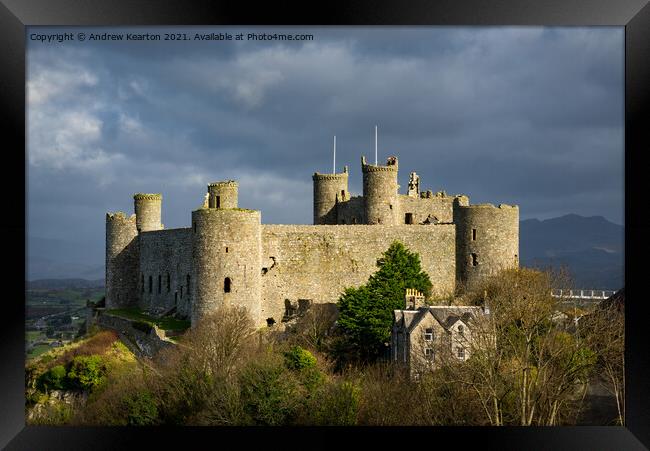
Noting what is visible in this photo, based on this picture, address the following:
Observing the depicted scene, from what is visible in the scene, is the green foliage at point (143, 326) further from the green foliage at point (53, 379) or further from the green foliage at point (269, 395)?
the green foliage at point (269, 395)

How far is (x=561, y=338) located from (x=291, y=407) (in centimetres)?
612

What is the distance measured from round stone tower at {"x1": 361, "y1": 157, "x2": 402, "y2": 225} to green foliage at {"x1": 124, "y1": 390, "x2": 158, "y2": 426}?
1349 centimetres

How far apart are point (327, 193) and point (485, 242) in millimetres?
6931

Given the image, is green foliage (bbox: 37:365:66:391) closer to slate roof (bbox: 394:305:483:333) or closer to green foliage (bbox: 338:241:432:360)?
green foliage (bbox: 338:241:432:360)

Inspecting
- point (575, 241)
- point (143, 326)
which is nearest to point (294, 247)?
point (143, 326)

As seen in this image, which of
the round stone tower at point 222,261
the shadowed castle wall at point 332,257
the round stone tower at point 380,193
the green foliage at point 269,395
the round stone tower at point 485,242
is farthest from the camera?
the round stone tower at point 380,193

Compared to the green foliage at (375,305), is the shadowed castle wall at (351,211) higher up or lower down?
higher up

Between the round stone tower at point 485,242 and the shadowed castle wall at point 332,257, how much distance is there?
0.37 meters

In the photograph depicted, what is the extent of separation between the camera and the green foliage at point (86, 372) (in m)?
26.1

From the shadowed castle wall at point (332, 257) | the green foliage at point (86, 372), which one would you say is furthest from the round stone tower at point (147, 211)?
the green foliage at point (86, 372)

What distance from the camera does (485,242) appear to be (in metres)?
29.9

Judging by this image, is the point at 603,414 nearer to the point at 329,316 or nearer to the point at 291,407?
the point at 291,407

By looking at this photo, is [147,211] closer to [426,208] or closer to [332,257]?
[332,257]
